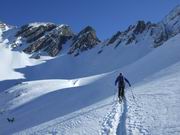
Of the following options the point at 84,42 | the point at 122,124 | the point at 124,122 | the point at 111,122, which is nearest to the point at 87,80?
the point at 111,122

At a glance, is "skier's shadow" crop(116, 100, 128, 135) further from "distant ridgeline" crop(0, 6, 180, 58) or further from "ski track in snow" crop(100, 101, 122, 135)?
"distant ridgeline" crop(0, 6, 180, 58)

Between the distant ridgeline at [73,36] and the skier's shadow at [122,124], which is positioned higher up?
the distant ridgeline at [73,36]

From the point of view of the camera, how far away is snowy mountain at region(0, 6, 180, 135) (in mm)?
22734

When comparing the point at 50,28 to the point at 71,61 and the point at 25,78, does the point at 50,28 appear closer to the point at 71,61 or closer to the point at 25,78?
the point at 71,61

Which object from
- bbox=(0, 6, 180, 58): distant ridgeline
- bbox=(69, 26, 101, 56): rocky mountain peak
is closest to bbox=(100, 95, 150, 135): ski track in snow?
bbox=(0, 6, 180, 58): distant ridgeline

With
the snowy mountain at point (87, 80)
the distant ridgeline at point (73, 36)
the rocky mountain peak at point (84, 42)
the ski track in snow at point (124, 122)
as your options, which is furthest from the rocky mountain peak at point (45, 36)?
the ski track in snow at point (124, 122)

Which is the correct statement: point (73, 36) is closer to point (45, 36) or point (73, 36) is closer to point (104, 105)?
point (45, 36)

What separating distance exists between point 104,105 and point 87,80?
3955 centimetres

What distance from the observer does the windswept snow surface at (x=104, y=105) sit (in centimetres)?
2092

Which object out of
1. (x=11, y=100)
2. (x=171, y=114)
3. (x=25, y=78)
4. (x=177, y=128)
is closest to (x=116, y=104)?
(x=171, y=114)

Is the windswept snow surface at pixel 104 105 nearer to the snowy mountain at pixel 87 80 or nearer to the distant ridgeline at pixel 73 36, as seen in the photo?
the snowy mountain at pixel 87 80

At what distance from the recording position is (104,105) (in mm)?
29484

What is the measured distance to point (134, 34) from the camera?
→ 141 metres

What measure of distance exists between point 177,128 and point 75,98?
25523 millimetres
